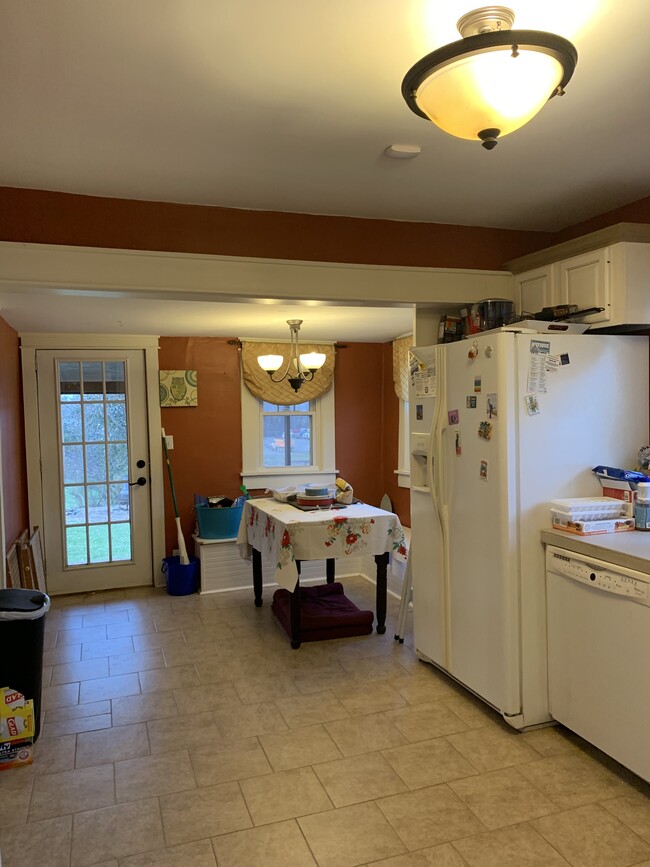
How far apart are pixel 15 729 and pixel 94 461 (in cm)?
297

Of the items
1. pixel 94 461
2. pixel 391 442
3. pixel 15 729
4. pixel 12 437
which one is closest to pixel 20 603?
pixel 15 729

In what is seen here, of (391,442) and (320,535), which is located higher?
(391,442)

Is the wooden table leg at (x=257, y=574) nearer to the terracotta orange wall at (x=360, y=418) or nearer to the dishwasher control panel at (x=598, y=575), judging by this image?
the terracotta orange wall at (x=360, y=418)

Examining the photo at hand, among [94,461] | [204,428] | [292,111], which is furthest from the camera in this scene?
[204,428]

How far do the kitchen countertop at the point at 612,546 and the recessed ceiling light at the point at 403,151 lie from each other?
167 centimetres

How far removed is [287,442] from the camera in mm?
6070

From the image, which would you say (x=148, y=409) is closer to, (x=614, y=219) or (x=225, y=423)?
(x=225, y=423)

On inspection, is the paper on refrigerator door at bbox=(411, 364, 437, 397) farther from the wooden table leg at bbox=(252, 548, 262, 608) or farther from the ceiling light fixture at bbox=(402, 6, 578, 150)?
the wooden table leg at bbox=(252, 548, 262, 608)

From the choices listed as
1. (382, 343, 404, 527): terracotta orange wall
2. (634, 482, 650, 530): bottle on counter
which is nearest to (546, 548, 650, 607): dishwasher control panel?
(634, 482, 650, 530): bottle on counter

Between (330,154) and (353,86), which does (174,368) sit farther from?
(353,86)

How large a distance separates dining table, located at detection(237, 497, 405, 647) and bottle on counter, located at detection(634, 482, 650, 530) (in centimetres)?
173

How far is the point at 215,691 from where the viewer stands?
10.8 feet

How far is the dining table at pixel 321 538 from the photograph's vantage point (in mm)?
3863

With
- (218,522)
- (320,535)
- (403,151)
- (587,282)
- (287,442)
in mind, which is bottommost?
(218,522)
